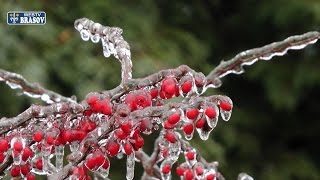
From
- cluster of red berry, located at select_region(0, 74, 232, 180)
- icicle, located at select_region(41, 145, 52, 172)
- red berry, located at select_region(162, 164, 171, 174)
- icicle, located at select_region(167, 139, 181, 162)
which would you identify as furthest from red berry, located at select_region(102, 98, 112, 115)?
red berry, located at select_region(162, 164, 171, 174)

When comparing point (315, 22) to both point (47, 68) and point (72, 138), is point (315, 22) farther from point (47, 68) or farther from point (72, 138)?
point (72, 138)

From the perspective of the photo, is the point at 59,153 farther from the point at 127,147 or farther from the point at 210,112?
the point at 210,112

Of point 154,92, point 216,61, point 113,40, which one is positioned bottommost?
point 154,92

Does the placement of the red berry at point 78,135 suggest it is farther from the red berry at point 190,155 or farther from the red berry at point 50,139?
the red berry at point 190,155

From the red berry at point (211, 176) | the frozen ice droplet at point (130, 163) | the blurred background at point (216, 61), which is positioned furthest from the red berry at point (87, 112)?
the blurred background at point (216, 61)

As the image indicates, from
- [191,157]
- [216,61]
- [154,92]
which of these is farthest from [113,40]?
[216,61]

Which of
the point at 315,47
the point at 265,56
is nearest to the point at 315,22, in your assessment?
the point at 315,47

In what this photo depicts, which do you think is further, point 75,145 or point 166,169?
point 166,169

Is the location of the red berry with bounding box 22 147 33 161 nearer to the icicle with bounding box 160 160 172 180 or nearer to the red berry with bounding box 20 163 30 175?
the red berry with bounding box 20 163 30 175
